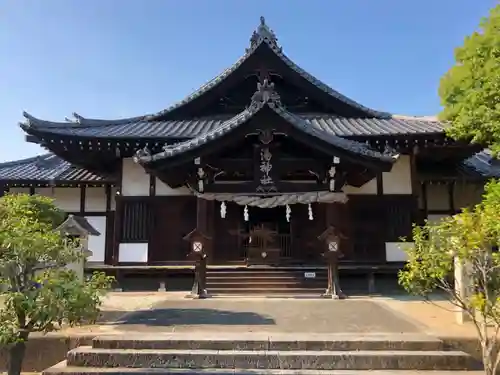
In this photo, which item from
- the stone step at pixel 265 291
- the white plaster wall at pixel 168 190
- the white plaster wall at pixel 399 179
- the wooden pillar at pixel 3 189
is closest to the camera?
the stone step at pixel 265 291

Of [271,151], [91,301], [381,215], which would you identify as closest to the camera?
[91,301]

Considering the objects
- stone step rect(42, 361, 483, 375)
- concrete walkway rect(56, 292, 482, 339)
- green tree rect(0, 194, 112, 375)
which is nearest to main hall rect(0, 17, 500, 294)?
concrete walkway rect(56, 292, 482, 339)

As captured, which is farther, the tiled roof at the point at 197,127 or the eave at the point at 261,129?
the tiled roof at the point at 197,127

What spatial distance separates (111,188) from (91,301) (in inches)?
472

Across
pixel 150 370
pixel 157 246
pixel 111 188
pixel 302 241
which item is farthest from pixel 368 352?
pixel 111 188

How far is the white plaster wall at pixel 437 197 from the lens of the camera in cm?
1653

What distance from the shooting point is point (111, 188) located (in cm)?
1669

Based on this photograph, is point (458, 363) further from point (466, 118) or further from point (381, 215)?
point (381, 215)

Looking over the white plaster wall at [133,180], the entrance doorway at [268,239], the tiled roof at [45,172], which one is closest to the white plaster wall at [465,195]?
the entrance doorway at [268,239]

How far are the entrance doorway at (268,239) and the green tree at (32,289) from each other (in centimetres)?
Result: 890

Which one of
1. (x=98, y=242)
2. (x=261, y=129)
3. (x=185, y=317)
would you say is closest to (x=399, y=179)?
(x=261, y=129)

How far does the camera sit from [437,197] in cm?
1661

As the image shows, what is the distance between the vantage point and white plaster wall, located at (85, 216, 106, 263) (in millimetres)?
15984

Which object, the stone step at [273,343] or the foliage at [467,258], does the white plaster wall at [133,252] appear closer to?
the stone step at [273,343]
